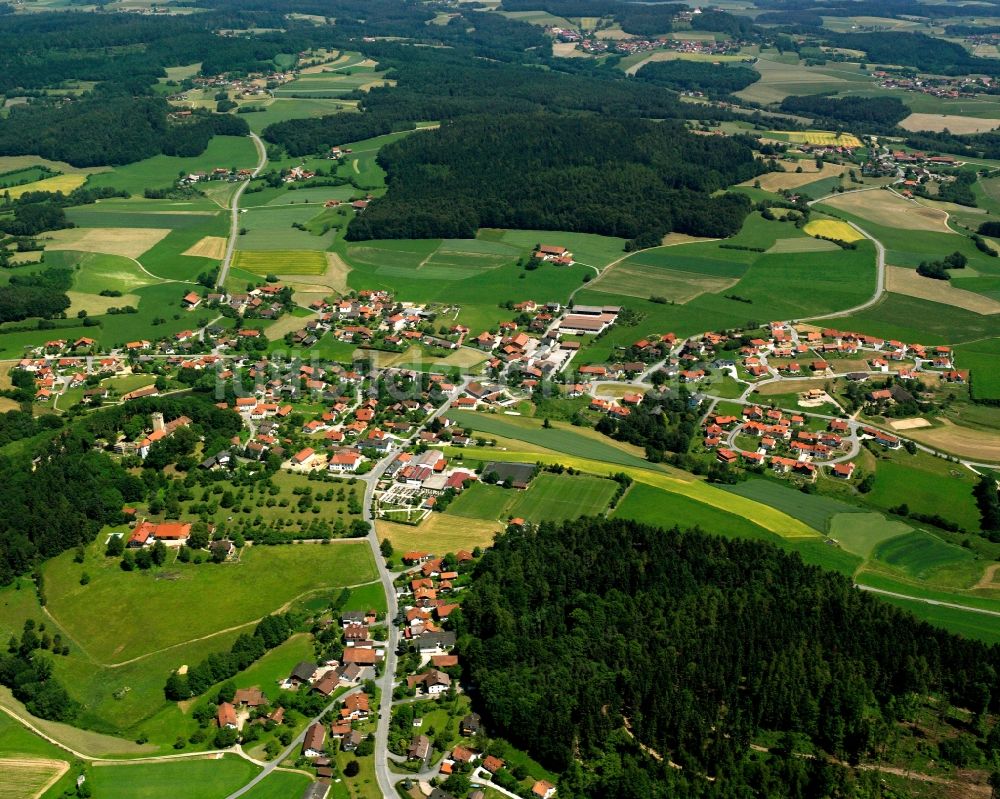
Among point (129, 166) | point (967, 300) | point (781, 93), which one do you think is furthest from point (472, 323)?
point (781, 93)

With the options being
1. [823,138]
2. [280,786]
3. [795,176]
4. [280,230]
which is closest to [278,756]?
[280,786]

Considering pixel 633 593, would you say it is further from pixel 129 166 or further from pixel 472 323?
pixel 129 166

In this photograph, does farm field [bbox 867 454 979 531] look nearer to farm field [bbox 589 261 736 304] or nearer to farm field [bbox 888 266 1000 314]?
farm field [bbox 888 266 1000 314]

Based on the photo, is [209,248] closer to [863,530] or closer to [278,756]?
[863,530]

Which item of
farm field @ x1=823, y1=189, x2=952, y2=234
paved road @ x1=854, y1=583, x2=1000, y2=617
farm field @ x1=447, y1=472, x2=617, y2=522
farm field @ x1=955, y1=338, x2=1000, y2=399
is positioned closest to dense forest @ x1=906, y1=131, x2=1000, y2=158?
farm field @ x1=823, y1=189, x2=952, y2=234

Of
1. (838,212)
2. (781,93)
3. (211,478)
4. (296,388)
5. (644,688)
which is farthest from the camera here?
(781,93)
